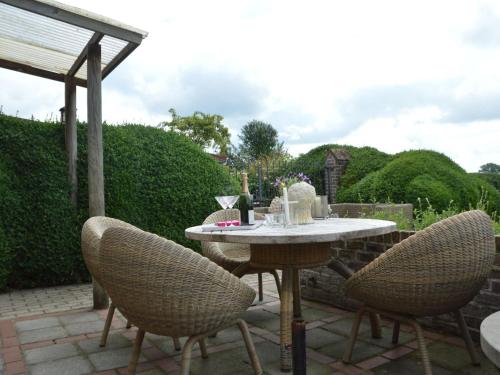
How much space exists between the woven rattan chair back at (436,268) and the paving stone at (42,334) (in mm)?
2286

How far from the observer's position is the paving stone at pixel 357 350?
7.96ft

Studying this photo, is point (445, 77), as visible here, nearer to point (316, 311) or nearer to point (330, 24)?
point (330, 24)

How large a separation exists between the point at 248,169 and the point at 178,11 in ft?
14.9

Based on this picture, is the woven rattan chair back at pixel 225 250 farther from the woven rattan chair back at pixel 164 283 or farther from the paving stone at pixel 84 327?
the woven rattan chair back at pixel 164 283

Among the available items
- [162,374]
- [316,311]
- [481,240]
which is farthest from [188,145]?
[481,240]

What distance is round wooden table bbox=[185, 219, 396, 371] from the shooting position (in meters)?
2.04

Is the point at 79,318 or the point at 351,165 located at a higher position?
the point at 351,165

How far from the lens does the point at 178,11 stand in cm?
452

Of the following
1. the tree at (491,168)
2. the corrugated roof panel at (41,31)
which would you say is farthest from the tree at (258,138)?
the corrugated roof panel at (41,31)

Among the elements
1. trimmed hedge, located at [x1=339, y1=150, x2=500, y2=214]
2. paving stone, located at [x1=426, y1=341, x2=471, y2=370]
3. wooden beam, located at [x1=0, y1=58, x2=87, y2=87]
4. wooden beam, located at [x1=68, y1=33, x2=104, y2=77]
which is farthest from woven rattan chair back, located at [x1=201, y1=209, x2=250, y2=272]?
trimmed hedge, located at [x1=339, y1=150, x2=500, y2=214]

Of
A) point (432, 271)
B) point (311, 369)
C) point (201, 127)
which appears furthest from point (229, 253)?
point (201, 127)

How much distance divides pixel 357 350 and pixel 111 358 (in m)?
1.51

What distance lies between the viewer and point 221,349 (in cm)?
262

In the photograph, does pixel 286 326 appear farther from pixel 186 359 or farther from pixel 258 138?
pixel 258 138
